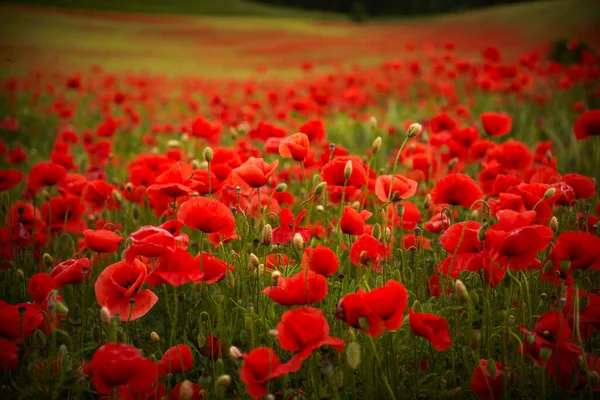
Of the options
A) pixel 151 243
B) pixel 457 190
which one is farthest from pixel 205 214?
pixel 457 190

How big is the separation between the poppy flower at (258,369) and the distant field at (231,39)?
35.1ft

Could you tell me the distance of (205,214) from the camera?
1438mm

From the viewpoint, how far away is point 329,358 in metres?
1.43

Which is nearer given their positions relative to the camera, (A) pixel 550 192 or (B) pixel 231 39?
(A) pixel 550 192

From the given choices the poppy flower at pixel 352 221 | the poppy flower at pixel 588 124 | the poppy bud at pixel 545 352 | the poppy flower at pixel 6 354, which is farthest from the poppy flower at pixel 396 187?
the poppy flower at pixel 6 354

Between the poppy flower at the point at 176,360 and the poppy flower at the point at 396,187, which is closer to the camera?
the poppy flower at the point at 176,360

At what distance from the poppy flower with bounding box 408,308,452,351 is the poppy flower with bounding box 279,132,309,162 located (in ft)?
2.40

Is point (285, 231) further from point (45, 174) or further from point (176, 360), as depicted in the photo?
point (45, 174)

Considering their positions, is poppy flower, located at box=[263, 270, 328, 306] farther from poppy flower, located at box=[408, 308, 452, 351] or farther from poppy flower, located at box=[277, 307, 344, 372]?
poppy flower, located at box=[408, 308, 452, 351]

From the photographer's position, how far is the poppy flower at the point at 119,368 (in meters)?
1.08

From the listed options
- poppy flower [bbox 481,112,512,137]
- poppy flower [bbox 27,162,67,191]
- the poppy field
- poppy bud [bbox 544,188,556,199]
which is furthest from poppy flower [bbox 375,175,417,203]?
poppy flower [bbox 27,162,67,191]

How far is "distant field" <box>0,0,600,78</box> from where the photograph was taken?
14930 mm

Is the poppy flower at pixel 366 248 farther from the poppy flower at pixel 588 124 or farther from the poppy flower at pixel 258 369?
the poppy flower at pixel 588 124

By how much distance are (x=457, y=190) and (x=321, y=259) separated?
567 mm
